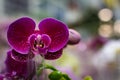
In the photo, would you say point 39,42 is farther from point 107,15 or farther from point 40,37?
point 107,15

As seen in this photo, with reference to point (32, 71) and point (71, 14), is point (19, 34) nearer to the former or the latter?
point (32, 71)

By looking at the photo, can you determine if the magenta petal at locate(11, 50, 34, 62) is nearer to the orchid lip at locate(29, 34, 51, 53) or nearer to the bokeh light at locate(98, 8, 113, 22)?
the orchid lip at locate(29, 34, 51, 53)

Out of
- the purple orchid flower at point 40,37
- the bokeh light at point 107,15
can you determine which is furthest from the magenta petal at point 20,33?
the bokeh light at point 107,15

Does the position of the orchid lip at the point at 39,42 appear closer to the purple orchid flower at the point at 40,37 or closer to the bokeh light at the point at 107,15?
the purple orchid flower at the point at 40,37

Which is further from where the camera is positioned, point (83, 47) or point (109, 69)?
point (83, 47)

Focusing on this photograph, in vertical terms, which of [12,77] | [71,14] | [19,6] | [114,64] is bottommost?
[71,14]

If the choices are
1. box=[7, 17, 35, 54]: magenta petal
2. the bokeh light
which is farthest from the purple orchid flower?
the bokeh light

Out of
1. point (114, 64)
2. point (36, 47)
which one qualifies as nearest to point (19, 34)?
point (36, 47)
